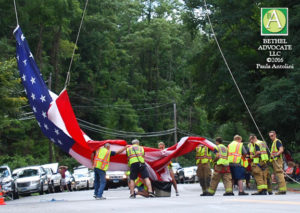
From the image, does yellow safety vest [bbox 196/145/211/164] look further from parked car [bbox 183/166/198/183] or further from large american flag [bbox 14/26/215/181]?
parked car [bbox 183/166/198/183]

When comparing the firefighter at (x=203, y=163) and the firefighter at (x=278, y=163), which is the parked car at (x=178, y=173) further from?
the firefighter at (x=278, y=163)

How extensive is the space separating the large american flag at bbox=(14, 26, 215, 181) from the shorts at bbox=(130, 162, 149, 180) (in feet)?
3.85

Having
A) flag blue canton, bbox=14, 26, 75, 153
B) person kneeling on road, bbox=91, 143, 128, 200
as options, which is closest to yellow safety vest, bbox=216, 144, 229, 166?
person kneeling on road, bbox=91, 143, 128, 200

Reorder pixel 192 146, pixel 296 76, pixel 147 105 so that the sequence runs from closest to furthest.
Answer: pixel 192 146, pixel 296 76, pixel 147 105

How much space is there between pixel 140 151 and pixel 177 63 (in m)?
66.0

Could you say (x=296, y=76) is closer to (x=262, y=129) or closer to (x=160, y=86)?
(x=262, y=129)

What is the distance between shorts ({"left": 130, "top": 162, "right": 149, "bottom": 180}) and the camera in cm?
2072

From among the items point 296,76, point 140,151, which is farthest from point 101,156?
point 296,76

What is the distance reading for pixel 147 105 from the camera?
271 ft

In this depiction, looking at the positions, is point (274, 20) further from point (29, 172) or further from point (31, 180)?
point (29, 172)

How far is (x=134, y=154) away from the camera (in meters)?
20.8

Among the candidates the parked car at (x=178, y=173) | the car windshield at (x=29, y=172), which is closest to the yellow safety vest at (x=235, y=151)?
the car windshield at (x=29, y=172)

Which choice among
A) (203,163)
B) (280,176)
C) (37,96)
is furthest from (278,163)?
(37,96)

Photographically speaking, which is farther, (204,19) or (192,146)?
(204,19)
